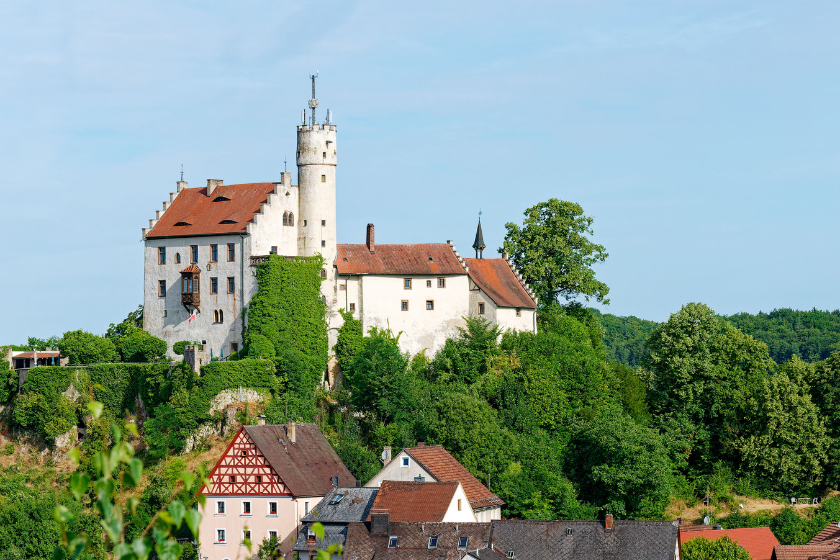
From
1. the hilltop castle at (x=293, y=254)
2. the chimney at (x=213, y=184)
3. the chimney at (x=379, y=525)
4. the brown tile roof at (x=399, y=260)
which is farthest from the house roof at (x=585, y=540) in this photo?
the chimney at (x=213, y=184)

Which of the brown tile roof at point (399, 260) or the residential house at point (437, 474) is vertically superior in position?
the brown tile roof at point (399, 260)

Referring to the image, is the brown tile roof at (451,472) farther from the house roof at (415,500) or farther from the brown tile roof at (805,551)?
the brown tile roof at (805,551)

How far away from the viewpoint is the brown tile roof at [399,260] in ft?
207

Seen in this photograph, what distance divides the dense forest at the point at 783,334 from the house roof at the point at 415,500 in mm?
76315

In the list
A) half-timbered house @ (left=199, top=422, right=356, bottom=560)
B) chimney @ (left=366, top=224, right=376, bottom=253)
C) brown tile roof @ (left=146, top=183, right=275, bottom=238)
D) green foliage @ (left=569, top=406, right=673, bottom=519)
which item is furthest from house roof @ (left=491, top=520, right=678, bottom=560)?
brown tile roof @ (left=146, top=183, right=275, bottom=238)

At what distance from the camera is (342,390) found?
201 ft

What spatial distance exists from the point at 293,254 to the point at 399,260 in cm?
594

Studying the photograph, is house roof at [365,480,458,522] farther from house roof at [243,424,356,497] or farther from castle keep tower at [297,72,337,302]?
castle keep tower at [297,72,337,302]

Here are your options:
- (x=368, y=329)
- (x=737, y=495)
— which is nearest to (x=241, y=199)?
(x=368, y=329)

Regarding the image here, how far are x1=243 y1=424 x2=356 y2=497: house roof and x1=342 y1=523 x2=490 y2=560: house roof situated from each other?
506 centimetres

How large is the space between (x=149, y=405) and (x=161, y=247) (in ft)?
29.7

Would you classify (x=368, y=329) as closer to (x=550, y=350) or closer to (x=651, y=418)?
(x=550, y=350)

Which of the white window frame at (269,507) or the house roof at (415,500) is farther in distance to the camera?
the white window frame at (269,507)

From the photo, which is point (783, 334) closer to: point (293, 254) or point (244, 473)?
point (293, 254)
